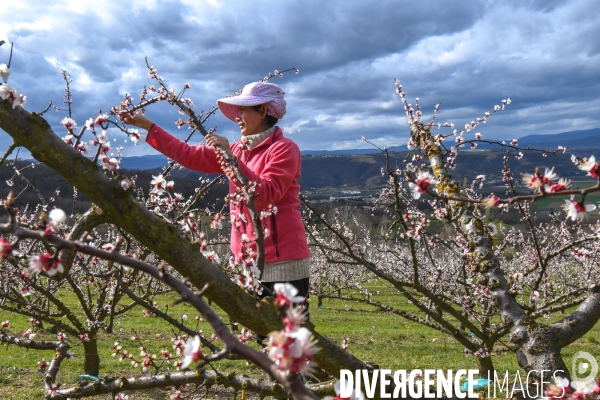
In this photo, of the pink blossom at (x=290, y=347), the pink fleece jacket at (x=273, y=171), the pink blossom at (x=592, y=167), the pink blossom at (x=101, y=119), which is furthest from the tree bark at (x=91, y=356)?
the pink blossom at (x=592, y=167)

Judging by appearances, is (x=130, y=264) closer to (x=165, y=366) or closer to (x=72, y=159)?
(x=72, y=159)

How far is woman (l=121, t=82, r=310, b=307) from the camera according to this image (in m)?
2.63

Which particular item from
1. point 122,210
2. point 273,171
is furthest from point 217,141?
point 122,210

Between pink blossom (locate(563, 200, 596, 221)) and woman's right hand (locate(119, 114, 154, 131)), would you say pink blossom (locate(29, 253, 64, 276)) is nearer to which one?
pink blossom (locate(563, 200, 596, 221))

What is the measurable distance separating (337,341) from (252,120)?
10.2 metres

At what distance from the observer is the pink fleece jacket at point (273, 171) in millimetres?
2627

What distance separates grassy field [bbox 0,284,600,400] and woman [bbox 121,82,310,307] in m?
2.11

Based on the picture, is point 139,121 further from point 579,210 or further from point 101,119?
point 579,210

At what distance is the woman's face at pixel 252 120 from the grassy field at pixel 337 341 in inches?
95.8

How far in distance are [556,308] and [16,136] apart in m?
3.05

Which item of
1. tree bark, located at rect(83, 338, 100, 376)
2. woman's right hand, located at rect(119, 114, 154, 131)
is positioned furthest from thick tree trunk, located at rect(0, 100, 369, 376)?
tree bark, located at rect(83, 338, 100, 376)

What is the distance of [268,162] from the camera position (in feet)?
8.81

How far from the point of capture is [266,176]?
2.52m

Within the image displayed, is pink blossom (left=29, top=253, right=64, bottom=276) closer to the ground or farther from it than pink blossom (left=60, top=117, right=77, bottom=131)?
closer to the ground
